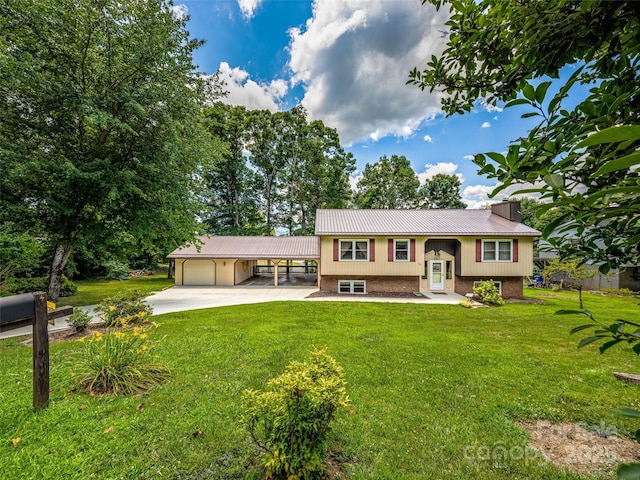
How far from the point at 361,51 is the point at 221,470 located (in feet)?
33.5

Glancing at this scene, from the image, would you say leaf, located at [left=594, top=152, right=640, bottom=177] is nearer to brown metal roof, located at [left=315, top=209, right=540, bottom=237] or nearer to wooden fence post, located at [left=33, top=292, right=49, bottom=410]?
wooden fence post, located at [left=33, top=292, right=49, bottom=410]

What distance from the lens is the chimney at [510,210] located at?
14.9 metres

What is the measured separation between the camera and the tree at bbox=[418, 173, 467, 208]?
110 feet

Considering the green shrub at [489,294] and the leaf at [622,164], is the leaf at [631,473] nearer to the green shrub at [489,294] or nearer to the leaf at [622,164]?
the leaf at [622,164]

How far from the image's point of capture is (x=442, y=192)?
1330 inches

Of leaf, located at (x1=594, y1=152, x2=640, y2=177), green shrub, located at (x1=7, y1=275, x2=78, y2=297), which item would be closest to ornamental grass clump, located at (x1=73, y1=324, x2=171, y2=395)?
leaf, located at (x1=594, y1=152, x2=640, y2=177)

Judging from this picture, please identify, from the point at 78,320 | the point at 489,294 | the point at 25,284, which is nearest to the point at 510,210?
the point at 489,294

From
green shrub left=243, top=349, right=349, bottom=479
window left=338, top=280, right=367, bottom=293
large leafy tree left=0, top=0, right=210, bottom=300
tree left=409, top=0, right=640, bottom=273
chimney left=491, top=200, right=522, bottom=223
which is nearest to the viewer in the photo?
tree left=409, top=0, right=640, bottom=273

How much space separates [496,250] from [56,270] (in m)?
19.4

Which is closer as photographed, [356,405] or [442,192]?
[356,405]

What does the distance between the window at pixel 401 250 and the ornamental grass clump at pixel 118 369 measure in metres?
11.6

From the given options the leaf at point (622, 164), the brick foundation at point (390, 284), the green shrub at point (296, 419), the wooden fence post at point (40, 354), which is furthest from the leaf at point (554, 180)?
the brick foundation at point (390, 284)

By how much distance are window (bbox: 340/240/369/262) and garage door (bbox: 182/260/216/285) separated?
363 inches

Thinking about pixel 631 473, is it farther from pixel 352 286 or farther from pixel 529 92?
pixel 352 286
